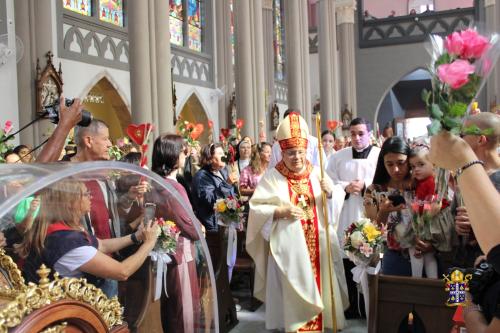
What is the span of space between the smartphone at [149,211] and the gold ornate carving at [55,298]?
0.35 metres

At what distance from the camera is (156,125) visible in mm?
9141

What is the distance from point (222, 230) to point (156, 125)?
4.60 meters

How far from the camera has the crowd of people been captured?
1.49 m

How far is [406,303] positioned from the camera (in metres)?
3.24

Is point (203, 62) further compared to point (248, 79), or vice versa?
point (203, 62)

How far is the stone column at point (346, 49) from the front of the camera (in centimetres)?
2214

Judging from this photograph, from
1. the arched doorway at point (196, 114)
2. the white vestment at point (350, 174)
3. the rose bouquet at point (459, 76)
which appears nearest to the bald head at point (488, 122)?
the rose bouquet at point (459, 76)

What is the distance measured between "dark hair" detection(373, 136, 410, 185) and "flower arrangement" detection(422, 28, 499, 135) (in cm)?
241

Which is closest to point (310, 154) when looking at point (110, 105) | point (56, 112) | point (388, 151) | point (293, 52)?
point (388, 151)

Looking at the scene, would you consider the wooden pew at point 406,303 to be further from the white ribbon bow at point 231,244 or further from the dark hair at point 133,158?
the dark hair at point 133,158

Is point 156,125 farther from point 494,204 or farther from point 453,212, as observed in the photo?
point 494,204

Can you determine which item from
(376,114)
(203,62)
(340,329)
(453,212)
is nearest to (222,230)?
(340,329)

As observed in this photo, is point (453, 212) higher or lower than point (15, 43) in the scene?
lower

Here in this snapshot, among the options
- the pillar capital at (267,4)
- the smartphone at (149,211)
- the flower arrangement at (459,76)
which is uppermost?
the pillar capital at (267,4)
